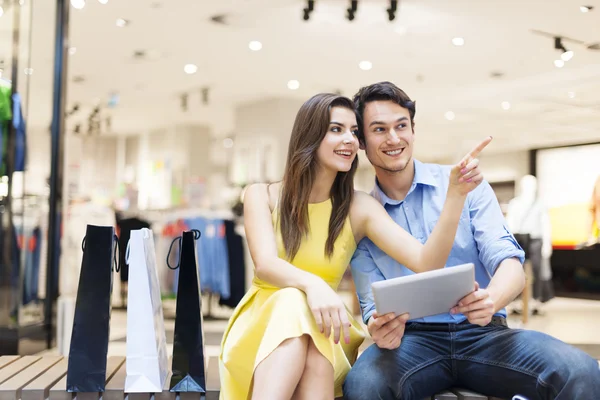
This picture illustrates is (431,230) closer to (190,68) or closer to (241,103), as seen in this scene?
(190,68)

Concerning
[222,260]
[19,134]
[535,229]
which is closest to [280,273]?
[19,134]

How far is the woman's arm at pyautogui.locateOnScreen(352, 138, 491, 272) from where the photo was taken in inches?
58.9

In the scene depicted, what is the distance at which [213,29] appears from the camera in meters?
6.66

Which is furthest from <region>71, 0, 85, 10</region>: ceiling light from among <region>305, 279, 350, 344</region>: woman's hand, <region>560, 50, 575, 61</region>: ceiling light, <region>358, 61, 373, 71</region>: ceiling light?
<region>560, 50, 575, 61</region>: ceiling light

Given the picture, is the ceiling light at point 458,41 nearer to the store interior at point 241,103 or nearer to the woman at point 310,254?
the store interior at point 241,103

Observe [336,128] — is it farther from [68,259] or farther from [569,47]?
[569,47]

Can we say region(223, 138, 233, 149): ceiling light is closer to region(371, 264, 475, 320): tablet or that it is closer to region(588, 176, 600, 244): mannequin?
region(588, 176, 600, 244): mannequin

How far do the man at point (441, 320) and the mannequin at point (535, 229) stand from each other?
5.27 m

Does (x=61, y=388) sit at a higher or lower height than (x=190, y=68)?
lower

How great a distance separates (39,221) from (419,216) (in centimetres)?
344

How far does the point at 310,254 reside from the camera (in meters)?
1.71

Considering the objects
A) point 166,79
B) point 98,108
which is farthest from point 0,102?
point 98,108

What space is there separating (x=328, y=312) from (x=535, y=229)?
5.82m

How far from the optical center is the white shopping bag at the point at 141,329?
1601 millimetres
